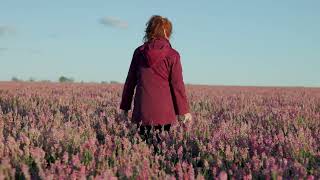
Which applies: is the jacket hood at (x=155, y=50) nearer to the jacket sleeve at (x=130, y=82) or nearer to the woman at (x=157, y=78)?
the woman at (x=157, y=78)

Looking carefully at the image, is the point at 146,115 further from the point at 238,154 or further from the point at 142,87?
Answer: the point at 238,154

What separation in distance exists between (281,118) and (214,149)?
3.49 m

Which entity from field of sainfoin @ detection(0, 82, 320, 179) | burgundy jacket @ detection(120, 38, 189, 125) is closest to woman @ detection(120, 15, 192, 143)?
burgundy jacket @ detection(120, 38, 189, 125)

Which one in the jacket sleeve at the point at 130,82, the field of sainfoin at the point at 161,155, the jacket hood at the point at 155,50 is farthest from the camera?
the jacket sleeve at the point at 130,82

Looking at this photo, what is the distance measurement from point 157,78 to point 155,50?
1.05ft

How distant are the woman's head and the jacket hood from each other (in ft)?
0.21

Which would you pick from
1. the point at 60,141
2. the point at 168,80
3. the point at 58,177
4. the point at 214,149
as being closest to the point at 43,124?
the point at 60,141

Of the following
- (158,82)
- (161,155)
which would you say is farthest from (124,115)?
(161,155)

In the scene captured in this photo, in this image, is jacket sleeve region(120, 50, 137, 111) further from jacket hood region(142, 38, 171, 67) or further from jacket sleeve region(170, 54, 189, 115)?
jacket sleeve region(170, 54, 189, 115)

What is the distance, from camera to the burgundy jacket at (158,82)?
593cm

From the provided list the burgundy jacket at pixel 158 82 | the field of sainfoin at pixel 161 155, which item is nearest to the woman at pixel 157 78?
the burgundy jacket at pixel 158 82

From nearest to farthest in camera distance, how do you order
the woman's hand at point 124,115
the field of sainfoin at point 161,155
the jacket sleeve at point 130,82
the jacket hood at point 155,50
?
the field of sainfoin at point 161,155
the jacket hood at point 155,50
the jacket sleeve at point 130,82
the woman's hand at point 124,115

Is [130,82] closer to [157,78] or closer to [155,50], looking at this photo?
[157,78]

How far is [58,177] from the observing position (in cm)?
372
